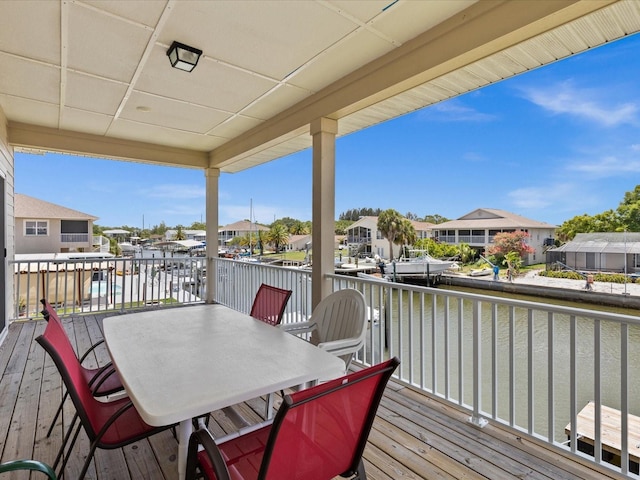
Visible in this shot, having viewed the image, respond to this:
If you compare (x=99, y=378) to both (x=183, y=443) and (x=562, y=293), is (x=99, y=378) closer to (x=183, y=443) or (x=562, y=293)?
(x=183, y=443)

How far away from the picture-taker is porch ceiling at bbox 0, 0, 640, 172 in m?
2.15

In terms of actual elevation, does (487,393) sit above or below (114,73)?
below

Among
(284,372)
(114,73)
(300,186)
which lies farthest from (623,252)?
(300,186)

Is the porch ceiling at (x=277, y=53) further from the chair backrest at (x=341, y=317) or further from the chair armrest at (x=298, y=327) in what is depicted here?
the chair armrest at (x=298, y=327)

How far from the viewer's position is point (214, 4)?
215cm

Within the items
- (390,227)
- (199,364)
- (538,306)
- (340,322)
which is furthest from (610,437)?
(390,227)

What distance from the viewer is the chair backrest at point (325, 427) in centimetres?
94

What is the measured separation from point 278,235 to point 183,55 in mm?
17574

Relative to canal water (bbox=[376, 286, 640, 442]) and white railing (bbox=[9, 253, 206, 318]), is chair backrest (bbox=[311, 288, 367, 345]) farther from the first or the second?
white railing (bbox=[9, 253, 206, 318])

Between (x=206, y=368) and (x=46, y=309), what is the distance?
113 cm

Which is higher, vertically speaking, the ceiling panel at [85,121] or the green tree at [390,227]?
the ceiling panel at [85,121]

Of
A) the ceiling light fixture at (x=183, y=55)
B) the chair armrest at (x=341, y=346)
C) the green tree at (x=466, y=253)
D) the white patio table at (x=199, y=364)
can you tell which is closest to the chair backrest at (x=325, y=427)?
the white patio table at (x=199, y=364)

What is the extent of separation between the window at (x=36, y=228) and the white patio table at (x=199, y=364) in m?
11.0

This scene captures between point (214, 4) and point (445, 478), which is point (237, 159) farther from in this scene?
point (445, 478)
